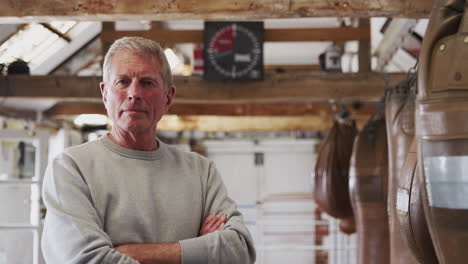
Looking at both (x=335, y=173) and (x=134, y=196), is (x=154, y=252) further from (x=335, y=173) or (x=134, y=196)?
(x=335, y=173)

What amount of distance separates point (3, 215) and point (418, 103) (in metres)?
4.18

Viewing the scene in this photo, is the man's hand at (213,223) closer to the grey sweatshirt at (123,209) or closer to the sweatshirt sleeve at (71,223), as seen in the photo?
the grey sweatshirt at (123,209)

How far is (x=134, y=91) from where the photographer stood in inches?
62.9

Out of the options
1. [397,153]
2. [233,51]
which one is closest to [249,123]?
[233,51]

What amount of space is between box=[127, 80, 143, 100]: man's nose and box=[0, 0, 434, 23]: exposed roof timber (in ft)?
4.90

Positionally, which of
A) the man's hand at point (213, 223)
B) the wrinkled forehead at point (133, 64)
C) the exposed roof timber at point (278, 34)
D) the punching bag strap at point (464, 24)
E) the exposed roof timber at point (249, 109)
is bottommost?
the man's hand at point (213, 223)

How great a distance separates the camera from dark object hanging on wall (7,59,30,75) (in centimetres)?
507

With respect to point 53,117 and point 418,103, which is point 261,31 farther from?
point 53,117

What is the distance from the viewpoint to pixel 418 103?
1.94 metres

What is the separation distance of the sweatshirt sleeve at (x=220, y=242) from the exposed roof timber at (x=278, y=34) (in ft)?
12.2

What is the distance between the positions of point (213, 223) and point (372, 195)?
224 cm

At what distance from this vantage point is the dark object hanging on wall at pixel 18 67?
5074 millimetres

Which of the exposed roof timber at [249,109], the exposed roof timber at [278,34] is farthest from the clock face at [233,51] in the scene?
the exposed roof timber at [249,109]

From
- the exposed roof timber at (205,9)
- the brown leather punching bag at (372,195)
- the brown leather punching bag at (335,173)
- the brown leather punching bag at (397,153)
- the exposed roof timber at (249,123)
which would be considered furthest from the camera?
the exposed roof timber at (249,123)
